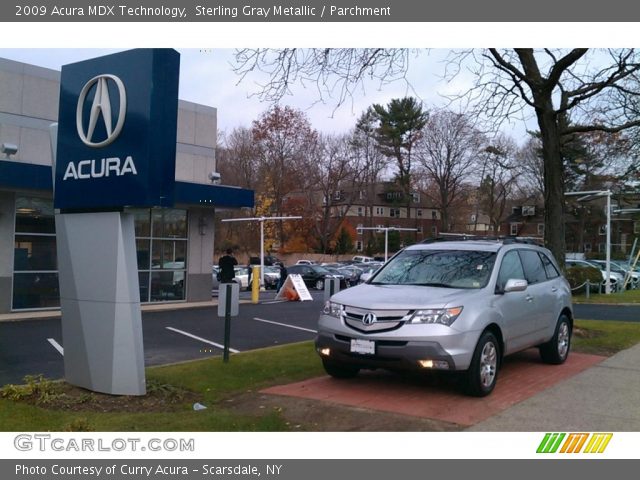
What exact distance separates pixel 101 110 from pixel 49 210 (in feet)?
34.5

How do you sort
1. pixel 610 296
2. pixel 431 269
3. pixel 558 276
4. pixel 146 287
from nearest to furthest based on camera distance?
pixel 431 269 → pixel 558 276 → pixel 146 287 → pixel 610 296

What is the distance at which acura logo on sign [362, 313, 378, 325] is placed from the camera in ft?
21.1

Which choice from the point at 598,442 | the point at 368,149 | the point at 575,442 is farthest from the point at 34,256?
the point at 368,149

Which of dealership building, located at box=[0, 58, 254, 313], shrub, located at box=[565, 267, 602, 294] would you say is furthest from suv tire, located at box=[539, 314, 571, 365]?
shrub, located at box=[565, 267, 602, 294]

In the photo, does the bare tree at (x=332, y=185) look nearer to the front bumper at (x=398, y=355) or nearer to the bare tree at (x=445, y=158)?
the bare tree at (x=445, y=158)

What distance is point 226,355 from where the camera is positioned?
8.73 metres

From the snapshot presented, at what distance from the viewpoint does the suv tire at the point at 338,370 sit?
7.30m

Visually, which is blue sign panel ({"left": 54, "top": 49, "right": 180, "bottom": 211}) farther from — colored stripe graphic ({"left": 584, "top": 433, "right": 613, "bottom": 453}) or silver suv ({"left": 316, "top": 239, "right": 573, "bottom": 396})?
colored stripe graphic ({"left": 584, "top": 433, "right": 613, "bottom": 453})

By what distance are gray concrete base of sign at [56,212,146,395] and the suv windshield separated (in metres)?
3.04

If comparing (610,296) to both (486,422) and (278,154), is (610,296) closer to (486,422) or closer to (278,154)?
(486,422)

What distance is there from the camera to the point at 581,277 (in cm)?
2678

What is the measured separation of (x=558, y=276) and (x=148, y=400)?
6424mm

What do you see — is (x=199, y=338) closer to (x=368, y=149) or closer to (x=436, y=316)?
(x=436, y=316)

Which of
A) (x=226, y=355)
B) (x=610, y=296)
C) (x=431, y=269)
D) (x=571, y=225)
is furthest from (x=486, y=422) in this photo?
(x=571, y=225)
